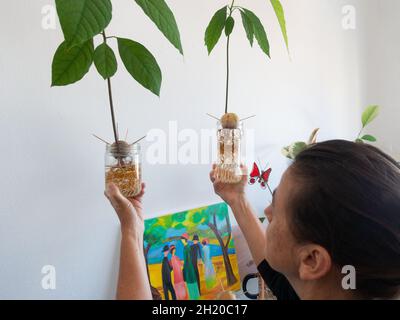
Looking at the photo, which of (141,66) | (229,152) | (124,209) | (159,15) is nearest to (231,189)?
(229,152)

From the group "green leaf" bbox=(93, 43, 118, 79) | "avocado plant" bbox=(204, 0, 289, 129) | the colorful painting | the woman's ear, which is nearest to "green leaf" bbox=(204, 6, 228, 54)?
"avocado plant" bbox=(204, 0, 289, 129)

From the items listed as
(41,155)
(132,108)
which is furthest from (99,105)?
(41,155)

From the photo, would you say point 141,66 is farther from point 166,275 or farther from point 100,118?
point 166,275

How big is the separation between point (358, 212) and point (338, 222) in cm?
3

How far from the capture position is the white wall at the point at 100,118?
96 cm

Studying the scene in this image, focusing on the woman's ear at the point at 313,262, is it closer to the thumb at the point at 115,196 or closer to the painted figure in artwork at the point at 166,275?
the thumb at the point at 115,196

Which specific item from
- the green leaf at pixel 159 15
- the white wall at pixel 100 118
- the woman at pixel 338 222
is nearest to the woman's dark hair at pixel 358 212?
the woman at pixel 338 222

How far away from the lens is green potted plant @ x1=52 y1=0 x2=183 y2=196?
433mm

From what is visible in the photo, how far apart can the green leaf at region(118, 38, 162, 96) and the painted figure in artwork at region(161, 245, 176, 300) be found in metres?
0.72

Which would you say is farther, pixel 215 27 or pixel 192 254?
pixel 192 254

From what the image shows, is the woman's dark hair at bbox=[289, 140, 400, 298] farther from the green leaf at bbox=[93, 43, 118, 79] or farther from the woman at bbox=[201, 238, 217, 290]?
→ the woman at bbox=[201, 238, 217, 290]

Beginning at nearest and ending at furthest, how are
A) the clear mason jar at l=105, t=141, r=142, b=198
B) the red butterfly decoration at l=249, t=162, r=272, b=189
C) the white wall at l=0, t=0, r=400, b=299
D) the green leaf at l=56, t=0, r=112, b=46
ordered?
the green leaf at l=56, t=0, r=112, b=46, the clear mason jar at l=105, t=141, r=142, b=198, the white wall at l=0, t=0, r=400, b=299, the red butterfly decoration at l=249, t=162, r=272, b=189

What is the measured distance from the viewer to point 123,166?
2.47 ft
